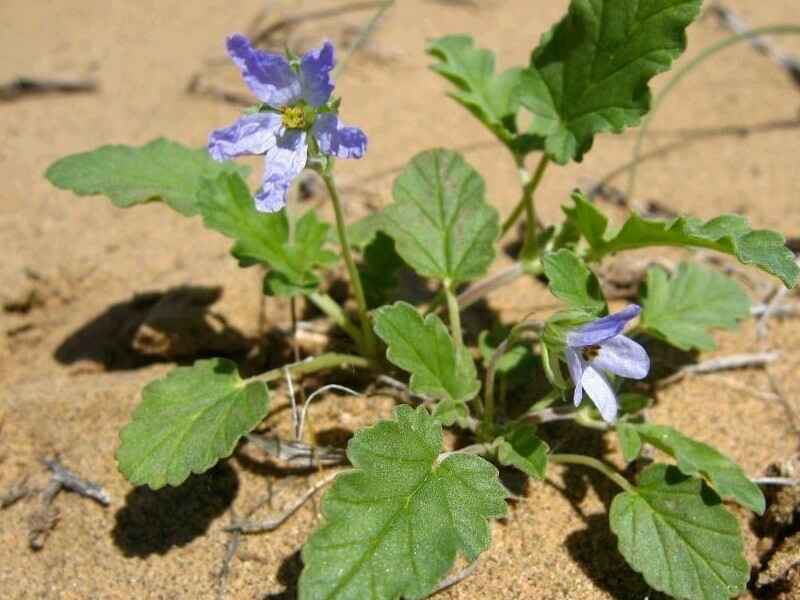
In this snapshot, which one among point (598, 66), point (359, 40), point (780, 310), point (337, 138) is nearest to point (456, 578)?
point (337, 138)

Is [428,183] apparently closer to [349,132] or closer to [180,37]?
[349,132]

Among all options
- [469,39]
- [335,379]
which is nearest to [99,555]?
[335,379]

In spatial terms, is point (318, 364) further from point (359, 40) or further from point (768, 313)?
point (768, 313)

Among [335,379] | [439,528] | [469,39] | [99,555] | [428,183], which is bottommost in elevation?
[99,555]

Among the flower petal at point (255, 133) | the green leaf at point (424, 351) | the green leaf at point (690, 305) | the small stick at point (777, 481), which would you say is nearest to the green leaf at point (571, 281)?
the green leaf at point (424, 351)

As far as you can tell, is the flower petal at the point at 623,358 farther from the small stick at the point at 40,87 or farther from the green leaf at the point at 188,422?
the small stick at the point at 40,87
